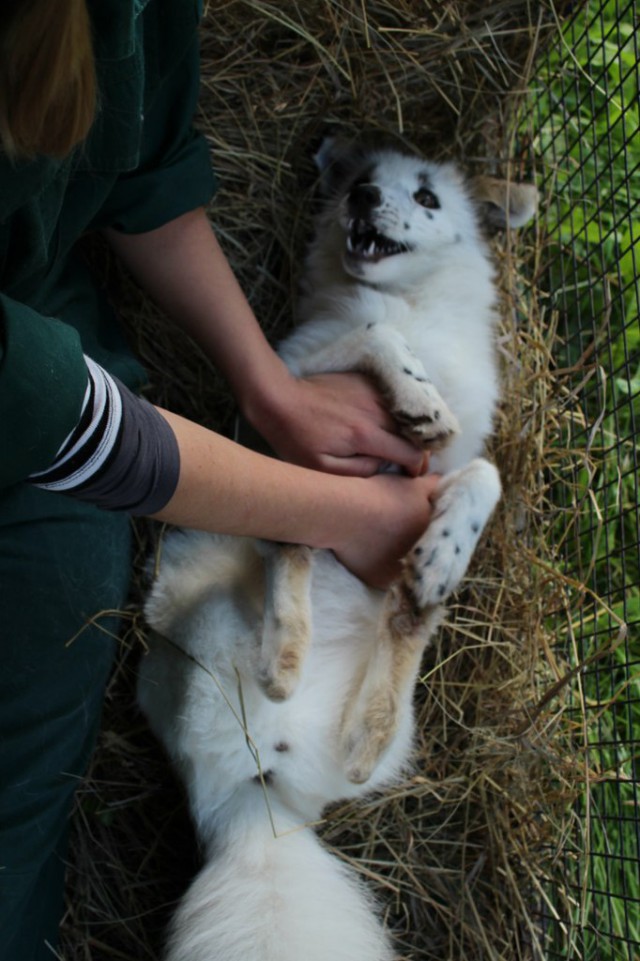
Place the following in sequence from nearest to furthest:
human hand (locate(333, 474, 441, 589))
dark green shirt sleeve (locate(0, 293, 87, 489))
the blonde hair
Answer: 1. the blonde hair
2. dark green shirt sleeve (locate(0, 293, 87, 489))
3. human hand (locate(333, 474, 441, 589))

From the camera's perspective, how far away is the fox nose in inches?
85.8

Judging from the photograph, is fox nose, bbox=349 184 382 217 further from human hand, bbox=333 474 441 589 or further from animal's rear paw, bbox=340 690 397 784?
animal's rear paw, bbox=340 690 397 784

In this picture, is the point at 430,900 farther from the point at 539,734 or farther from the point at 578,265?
the point at 578,265

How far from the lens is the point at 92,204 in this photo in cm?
154

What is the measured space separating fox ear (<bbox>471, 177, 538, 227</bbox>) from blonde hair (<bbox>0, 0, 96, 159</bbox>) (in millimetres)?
1343

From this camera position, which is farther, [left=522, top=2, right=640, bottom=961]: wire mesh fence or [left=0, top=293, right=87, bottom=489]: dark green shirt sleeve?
[left=522, top=2, right=640, bottom=961]: wire mesh fence

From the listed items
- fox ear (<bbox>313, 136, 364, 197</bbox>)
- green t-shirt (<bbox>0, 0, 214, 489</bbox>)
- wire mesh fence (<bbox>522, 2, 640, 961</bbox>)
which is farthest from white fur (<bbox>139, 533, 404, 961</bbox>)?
fox ear (<bbox>313, 136, 364, 197</bbox>)

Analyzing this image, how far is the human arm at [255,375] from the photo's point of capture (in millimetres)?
1845

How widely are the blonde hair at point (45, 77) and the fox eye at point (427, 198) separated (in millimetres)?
1281

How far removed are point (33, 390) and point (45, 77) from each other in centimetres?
39

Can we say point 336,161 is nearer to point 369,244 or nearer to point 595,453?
point 369,244

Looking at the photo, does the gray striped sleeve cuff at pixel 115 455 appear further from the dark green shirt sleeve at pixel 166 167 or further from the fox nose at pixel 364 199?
the fox nose at pixel 364 199

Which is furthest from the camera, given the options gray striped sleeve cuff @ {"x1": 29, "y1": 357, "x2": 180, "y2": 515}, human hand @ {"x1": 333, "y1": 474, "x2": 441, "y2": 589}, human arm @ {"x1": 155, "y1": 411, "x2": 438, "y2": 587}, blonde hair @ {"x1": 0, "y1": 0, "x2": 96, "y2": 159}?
human hand @ {"x1": 333, "y1": 474, "x2": 441, "y2": 589}

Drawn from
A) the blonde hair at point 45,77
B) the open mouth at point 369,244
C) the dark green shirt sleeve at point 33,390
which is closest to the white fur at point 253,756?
the dark green shirt sleeve at point 33,390
